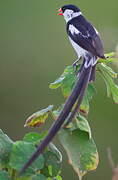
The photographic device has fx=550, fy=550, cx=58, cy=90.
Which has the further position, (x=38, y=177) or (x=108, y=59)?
(x=108, y=59)

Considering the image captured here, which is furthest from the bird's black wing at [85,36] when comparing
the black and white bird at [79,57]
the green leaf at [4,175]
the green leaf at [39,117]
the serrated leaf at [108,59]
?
the green leaf at [4,175]

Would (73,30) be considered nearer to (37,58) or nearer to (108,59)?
(108,59)

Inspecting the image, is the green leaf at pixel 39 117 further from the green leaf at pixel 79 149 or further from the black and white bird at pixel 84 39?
the black and white bird at pixel 84 39

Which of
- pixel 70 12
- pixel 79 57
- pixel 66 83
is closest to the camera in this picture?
pixel 66 83

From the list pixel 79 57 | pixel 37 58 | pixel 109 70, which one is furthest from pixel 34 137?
pixel 37 58

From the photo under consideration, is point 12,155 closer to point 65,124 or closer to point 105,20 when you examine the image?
point 65,124

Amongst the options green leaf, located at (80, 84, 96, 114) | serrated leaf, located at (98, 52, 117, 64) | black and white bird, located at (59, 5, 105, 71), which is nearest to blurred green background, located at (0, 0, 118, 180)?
black and white bird, located at (59, 5, 105, 71)
